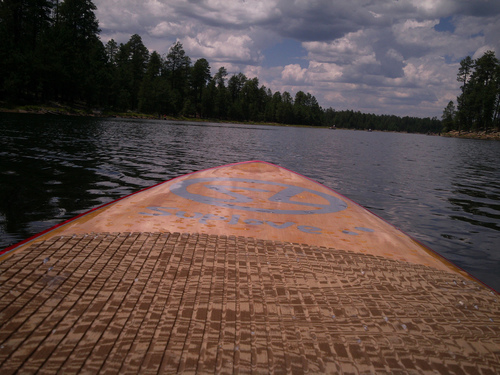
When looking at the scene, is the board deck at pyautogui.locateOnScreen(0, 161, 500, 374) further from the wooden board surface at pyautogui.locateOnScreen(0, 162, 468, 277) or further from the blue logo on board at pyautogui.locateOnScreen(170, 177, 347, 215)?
the blue logo on board at pyautogui.locateOnScreen(170, 177, 347, 215)

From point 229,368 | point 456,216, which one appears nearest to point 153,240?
point 229,368

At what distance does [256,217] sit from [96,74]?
181ft

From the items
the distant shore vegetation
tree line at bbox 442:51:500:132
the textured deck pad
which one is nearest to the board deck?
the textured deck pad

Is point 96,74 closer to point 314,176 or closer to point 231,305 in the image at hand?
point 314,176

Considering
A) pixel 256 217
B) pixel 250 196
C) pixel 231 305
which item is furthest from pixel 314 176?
pixel 231 305

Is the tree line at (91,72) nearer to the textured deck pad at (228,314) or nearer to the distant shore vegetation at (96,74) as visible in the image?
the distant shore vegetation at (96,74)

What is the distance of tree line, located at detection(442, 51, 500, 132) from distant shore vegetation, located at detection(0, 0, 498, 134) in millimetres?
694

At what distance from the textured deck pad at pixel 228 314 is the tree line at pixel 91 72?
141 ft

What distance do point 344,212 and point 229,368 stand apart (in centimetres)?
284

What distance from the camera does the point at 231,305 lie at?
1572 mm

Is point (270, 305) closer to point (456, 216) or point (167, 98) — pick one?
point (456, 216)

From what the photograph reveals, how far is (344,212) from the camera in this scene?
380cm

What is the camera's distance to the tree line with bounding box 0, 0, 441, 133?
39.4 metres

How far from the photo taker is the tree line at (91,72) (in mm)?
39438
